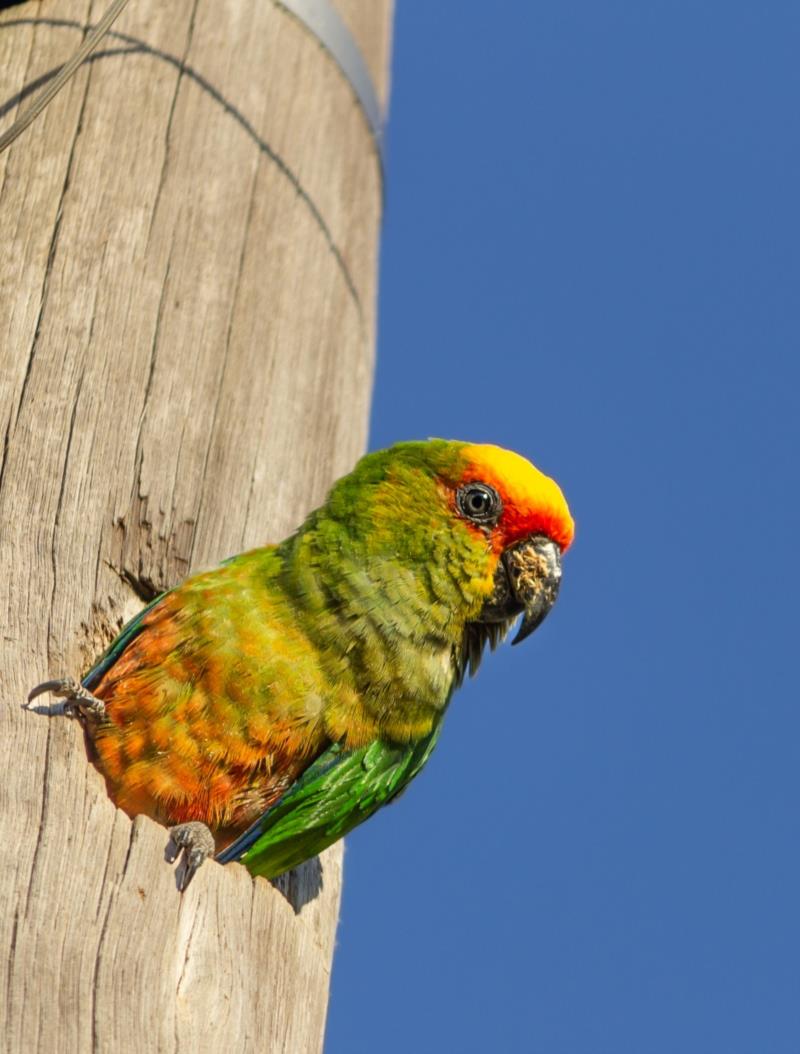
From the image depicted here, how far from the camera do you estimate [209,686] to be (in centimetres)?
339

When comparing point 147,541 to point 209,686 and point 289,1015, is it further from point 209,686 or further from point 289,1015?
point 289,1015

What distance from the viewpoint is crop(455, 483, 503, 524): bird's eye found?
376 cm

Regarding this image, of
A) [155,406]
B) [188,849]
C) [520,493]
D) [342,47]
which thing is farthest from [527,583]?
[342,47]

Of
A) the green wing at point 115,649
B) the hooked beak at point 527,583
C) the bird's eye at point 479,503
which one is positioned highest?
the bird's eye at point 479,503

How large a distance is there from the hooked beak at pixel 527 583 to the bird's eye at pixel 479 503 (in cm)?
11

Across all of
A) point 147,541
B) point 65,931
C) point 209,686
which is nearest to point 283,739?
point 209,686

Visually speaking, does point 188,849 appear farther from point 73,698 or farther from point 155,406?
point 155,406

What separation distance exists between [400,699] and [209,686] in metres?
0.49

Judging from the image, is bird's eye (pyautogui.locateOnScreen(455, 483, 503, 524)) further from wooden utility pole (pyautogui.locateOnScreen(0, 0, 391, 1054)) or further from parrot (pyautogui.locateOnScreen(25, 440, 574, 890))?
wooden utility pole (pyautogui.locateOnScreen(0, 0, 391, 1054))

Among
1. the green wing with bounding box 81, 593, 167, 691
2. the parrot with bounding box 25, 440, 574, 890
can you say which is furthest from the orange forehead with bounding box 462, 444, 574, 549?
the green wing with bounding box 81, 593, 167, 691

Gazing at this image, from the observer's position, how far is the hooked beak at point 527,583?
374cm

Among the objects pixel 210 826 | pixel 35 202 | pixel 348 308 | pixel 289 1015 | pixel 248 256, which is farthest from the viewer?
pixel 348 308

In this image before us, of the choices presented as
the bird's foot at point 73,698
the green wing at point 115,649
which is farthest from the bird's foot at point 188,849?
the green wing at point 115,649

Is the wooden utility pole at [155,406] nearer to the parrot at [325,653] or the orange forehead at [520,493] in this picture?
the parrot at [325,653]
